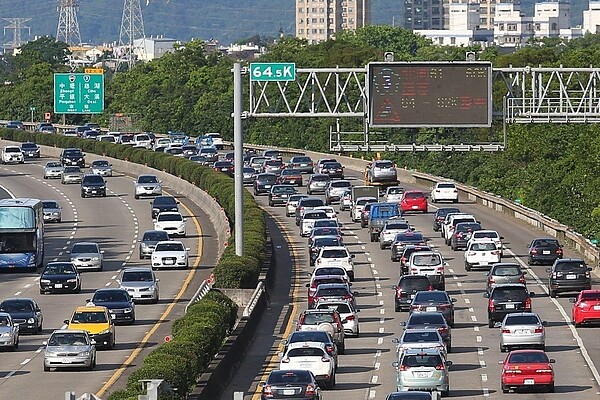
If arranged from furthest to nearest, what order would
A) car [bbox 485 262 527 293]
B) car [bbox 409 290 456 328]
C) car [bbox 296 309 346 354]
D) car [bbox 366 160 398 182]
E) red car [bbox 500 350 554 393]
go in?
car [bbox 366 160 398 182] < car [bbox 485 262 527 293] < car [bbox 409 290 456 328] < car [bbox 296 309 346 354] < red car [bbox 500 350 554 393]

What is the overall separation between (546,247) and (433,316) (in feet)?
84.8

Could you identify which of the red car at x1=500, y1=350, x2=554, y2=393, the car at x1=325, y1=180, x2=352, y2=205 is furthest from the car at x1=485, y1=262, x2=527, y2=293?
the car at x1=325, y1=180, x2=352, y2=205

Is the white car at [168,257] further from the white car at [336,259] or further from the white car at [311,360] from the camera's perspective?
the white car at [311,360]

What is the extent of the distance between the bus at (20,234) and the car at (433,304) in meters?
23.3

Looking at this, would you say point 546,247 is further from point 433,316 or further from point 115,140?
point 115,140

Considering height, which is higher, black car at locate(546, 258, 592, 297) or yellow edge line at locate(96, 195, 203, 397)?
black car at locate(546, 258, 592, 297)

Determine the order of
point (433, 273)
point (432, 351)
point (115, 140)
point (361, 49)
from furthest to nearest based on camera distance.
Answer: point (361, 49)
point (115, 140)
point (433, 273)
point (432, 351)

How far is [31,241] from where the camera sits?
239ft

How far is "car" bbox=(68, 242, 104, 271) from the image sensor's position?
74.1m

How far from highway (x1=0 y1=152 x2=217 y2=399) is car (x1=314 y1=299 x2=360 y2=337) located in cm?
543

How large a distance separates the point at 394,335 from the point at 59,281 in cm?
1678

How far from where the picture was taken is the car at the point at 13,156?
13750cm

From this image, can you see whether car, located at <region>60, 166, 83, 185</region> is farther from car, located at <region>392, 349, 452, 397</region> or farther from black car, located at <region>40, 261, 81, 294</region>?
car, located at <region>392, 349, 452, 397</region>

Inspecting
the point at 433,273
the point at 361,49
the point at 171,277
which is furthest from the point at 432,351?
the point at 361,49
